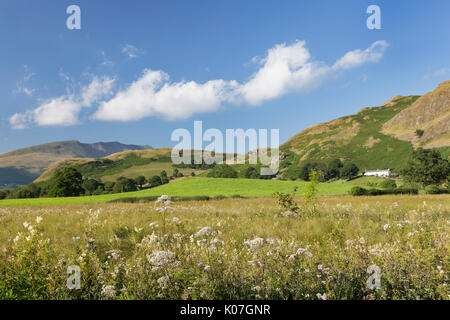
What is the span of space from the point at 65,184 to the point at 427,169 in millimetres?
108345

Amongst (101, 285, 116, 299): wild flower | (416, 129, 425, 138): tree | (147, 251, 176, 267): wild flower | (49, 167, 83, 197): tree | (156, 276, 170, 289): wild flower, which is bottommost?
(49, 167, 83, 197): tree

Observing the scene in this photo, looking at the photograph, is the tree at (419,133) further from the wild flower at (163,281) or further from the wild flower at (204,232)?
the wild flower at (163,281)

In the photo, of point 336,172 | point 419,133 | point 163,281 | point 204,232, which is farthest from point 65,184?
point 419,133

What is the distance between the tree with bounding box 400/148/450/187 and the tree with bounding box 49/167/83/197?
103 m

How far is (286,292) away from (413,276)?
1.80 m

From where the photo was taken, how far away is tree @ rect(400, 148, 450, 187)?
65000 millimetres

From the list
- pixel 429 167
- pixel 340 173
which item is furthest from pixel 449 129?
pixel 429 167

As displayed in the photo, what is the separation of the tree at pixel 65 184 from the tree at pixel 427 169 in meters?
103

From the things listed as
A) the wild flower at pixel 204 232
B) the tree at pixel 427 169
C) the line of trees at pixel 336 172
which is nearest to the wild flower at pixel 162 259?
the wild flower at pixel 204 232

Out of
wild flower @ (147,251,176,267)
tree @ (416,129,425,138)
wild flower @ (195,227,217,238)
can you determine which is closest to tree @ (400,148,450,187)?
wild flower @ (195,227,217,238)

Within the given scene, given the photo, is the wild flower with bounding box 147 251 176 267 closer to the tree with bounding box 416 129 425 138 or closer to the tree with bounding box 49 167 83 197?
the tree with bounding box 49 167 83 197

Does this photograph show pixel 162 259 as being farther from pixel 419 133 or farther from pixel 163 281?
pixel 419 133

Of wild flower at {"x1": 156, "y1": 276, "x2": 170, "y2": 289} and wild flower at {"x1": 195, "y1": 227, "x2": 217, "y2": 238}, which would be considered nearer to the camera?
wild flower at {"x1": 156, "y1": 276, "x2": 170, "y2": 289}
